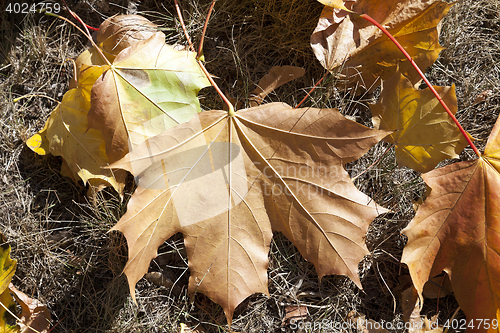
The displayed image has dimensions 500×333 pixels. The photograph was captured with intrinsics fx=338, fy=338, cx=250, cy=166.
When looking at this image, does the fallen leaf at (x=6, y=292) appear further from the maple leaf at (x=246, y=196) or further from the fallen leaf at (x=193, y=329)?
the fallen leaf at (x=193, y=329)

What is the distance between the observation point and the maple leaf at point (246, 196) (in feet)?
4.00

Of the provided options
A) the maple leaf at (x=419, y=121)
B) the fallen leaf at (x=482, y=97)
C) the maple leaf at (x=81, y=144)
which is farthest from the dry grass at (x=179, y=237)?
the maple leaf at (x=419, y=121)

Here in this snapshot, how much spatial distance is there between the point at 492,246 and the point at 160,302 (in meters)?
1.44

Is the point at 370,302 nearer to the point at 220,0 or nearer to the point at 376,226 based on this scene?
the point at 376,226

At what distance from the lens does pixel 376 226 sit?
164 cm

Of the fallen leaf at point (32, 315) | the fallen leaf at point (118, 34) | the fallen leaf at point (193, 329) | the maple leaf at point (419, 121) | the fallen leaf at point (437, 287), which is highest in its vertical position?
the fallen leaf at point (118, 34)

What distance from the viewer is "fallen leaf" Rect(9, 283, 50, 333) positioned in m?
1.52

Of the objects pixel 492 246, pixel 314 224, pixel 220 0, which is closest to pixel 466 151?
pixel 492 246

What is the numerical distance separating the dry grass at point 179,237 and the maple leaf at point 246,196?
315mm

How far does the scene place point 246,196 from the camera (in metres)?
1.30

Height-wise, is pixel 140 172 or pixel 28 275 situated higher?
pixel 140 172

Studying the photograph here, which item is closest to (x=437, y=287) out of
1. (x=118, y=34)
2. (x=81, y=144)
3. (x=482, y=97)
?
(x=482, y=97)

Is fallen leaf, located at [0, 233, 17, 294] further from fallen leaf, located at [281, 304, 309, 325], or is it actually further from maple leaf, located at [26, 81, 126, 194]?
fallen leaf, located at [281, 304, 309, 325]

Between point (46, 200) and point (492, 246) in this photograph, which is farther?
point (46, 200)
